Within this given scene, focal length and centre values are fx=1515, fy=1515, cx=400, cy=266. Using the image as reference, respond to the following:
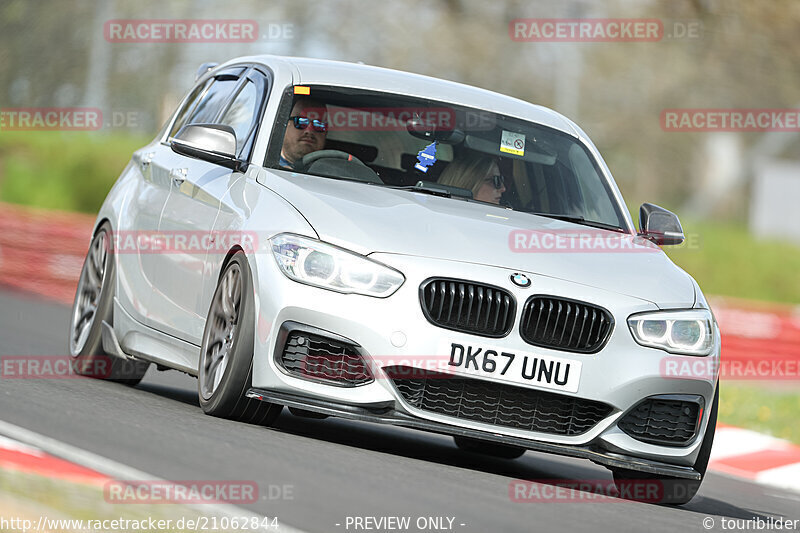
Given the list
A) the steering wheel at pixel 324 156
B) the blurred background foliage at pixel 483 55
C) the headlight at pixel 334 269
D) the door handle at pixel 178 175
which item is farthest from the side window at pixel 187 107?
the blurred background foliage at pixel 483 55

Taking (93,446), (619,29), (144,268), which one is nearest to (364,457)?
(93,446)

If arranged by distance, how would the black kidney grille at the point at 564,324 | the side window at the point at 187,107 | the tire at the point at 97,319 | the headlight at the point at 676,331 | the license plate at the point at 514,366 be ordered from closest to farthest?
the license plate at the point at 514,366 < the black kidney grille at the point at 564,324 < the headlight at the point at 676,331 < the tire at the point at 97,319 < the side window at the point at 187,107

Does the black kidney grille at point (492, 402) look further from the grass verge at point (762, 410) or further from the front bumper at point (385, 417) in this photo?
the grass verge at point (762, 410)

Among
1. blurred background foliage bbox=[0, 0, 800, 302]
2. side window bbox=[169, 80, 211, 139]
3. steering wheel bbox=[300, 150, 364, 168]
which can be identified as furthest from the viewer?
blurred background foliage bbox=[0, 0, 800, 302]

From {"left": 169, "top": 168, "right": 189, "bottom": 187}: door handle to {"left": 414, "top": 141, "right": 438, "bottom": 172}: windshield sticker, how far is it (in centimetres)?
125

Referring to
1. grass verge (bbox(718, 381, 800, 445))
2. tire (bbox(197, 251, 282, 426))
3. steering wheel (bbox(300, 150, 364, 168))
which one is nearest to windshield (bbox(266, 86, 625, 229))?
steering wheel (bbox(300, 150, 364, 168))

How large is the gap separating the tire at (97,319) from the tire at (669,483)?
2904 mm

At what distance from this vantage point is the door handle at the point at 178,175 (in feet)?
26.2

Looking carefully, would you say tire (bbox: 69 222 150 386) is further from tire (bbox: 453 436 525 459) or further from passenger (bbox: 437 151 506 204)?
passenger (bbox: 437 151 506 204)

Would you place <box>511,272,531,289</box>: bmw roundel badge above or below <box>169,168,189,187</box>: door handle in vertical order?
below

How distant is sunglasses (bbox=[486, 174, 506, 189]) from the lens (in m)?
7.68

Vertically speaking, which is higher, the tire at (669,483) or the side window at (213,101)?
the side window at (213,101)

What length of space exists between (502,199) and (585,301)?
1.30m

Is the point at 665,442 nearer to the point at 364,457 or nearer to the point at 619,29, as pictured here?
the point at 364,457
